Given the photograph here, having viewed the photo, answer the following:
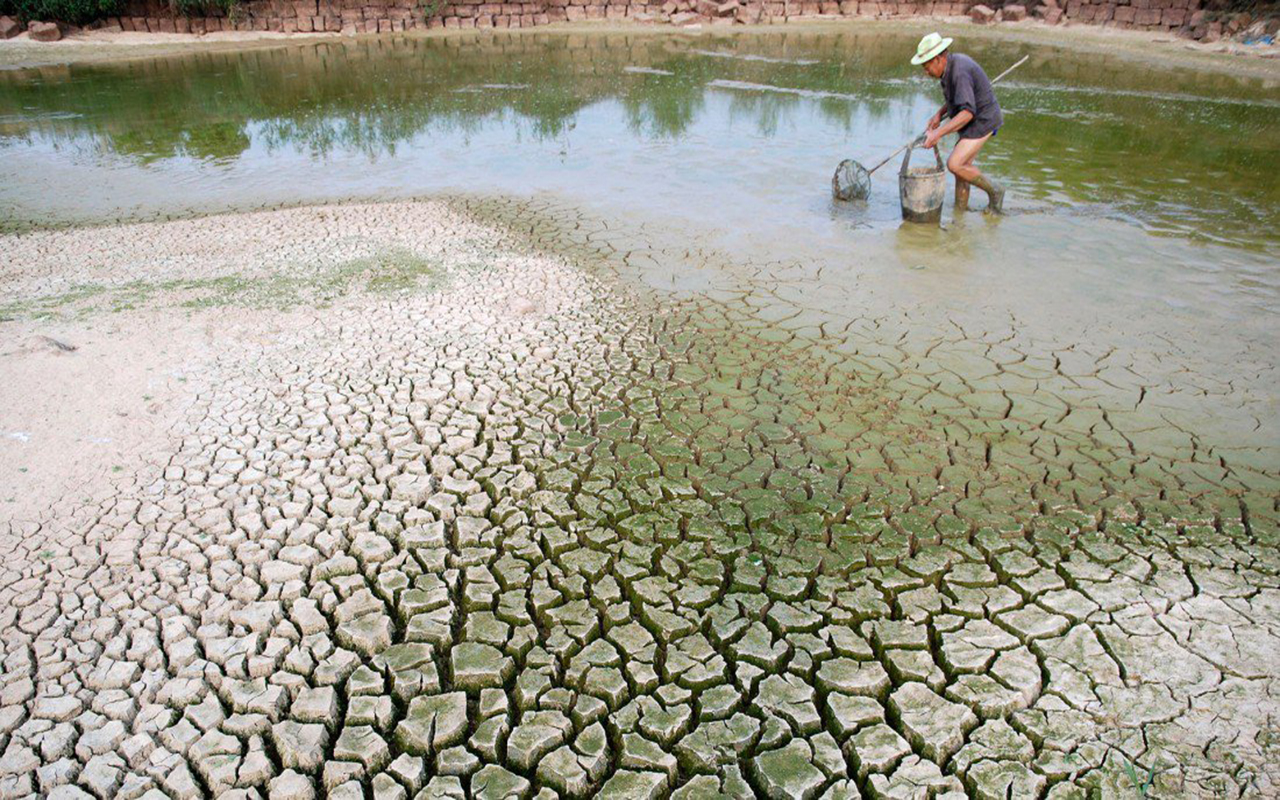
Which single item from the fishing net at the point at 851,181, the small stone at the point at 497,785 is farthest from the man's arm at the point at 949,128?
the small stone at the point at 497,785

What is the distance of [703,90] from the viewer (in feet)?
48.0

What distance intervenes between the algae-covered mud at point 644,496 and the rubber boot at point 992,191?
203 millimetres

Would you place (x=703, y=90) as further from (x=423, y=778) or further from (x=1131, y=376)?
(x=423, y=778)

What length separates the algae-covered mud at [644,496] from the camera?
2.79 metres

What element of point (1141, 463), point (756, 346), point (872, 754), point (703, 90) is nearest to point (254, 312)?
point (756, 346)

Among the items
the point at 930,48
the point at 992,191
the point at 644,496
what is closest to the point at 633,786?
the point at 644,496

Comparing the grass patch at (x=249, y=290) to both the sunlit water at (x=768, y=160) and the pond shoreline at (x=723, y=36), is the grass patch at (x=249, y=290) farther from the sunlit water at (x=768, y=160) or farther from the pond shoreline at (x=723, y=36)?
the pond shoreline at (x=723, y=36)

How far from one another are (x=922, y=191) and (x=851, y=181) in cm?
93

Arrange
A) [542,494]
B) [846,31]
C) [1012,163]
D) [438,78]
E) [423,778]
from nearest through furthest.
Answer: [423,778] < [542,494] < [1012,163] < [438,78] < [846,31]

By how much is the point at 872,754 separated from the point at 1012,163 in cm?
853

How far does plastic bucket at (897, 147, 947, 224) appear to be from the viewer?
7.32 m

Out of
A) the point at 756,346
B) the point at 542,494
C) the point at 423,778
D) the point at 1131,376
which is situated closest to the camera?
the point at 423,778

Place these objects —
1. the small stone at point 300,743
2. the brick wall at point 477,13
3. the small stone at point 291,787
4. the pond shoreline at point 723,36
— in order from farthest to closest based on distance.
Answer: the brick wall at point 477,13 < the pond shoreline at point 723,36 < the small stone at point 300,743 < the small stone at point 291,787

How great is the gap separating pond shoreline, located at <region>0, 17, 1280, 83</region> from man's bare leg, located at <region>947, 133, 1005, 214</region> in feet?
38.8
